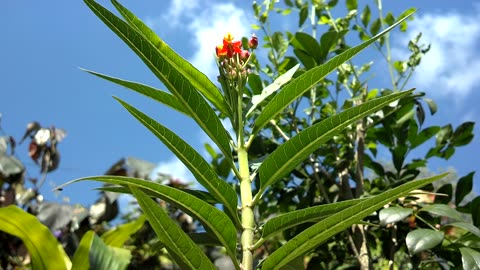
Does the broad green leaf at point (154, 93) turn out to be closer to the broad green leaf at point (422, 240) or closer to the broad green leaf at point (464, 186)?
the broad green leaf at point (422, 240)

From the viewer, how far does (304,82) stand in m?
0.89

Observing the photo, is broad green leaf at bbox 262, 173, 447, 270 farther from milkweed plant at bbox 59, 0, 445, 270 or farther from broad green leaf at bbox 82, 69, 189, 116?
broad green leaf at bbox 82, 69, 189, 116

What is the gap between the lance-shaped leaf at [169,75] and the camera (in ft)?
2.60

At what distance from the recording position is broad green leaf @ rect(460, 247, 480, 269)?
3.65 ft

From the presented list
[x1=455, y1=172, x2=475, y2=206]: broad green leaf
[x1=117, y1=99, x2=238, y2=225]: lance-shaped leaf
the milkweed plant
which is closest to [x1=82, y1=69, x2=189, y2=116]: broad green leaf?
the milkweed plant

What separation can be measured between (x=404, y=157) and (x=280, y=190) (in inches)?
18.2

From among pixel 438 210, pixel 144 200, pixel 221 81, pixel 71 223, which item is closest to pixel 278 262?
pixel 144 200

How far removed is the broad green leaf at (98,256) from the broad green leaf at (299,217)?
738mm

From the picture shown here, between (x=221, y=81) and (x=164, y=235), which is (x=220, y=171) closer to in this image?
(x=221, y=81)

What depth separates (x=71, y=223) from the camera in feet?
6.61

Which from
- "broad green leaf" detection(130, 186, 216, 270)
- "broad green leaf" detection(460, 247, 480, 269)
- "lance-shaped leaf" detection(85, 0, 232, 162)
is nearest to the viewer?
"broad green leaf" detection(130, 186, 216, 270)

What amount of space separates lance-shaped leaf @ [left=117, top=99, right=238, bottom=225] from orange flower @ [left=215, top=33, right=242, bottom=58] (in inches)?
8.6

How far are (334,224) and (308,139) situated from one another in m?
0.15

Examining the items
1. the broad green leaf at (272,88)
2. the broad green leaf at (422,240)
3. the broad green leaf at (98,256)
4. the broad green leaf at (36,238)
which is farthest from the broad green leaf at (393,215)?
the broad green leaf at (36,238)
